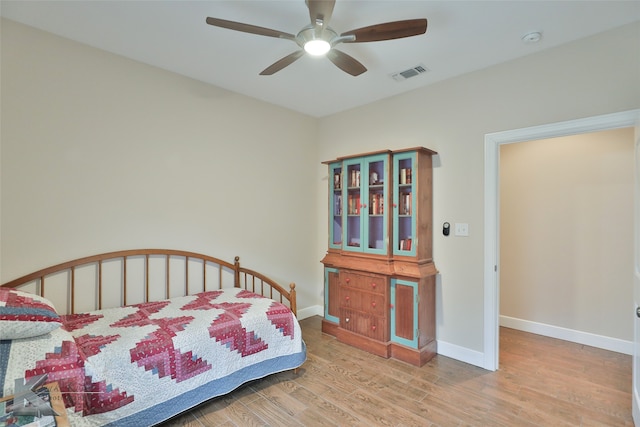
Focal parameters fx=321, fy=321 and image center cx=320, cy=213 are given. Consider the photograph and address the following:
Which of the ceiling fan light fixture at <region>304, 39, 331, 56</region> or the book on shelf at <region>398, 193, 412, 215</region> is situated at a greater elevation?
the ceiling fan light fixture at <region>304, 39, 331, 56</region>

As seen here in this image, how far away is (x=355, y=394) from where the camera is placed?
237cm

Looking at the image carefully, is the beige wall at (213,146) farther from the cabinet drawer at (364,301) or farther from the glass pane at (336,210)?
the cabinet drawer at (364,301)

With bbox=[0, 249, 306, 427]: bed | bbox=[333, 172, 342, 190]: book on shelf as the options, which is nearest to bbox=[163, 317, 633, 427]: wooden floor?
bbox=[0, 249, 306, 427]: bed

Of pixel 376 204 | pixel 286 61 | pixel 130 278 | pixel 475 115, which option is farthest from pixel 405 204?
pixel 130 278

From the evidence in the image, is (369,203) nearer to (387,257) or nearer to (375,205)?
(375,205)

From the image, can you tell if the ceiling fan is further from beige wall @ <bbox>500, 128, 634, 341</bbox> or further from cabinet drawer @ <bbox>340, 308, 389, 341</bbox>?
beige wall @ <bbox>500, 128, 634, 341</bbox>

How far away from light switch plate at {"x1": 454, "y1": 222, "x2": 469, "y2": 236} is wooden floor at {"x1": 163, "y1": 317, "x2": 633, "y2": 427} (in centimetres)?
115

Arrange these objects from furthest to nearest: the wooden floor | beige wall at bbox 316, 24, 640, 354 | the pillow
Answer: beige wall at bbox 316, 24, 640, 354
the wooden floor
the pillow

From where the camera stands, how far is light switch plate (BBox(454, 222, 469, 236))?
2887mm

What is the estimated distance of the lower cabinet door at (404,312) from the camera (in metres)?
2.86

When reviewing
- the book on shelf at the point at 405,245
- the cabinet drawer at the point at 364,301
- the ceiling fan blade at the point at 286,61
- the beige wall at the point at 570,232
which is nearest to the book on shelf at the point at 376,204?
the book on shelf at the point at 405,245

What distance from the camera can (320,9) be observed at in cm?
169

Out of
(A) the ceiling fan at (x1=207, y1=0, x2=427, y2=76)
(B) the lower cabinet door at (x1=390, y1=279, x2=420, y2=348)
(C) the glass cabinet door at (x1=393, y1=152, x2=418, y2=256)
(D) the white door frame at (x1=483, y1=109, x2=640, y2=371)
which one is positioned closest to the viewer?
(A) the ceiling fan at (x1=207, y1=0, x2=427, y2=76)

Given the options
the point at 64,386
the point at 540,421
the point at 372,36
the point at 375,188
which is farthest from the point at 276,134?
the point at 540,421
